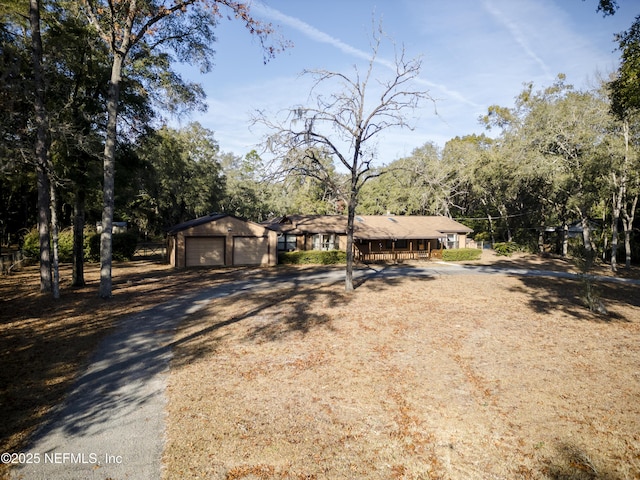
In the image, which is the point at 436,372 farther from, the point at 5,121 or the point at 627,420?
the point at 5,121

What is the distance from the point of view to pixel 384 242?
34594 mm

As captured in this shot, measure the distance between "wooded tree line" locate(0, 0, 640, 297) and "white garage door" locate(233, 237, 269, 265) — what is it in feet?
14.4

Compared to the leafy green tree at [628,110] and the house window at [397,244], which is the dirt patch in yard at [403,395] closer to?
the leafy green tree at [628,110]

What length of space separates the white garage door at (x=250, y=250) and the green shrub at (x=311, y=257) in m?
1.57

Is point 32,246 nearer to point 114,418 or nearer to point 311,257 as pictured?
point 311,257

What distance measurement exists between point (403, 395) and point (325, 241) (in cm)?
2576

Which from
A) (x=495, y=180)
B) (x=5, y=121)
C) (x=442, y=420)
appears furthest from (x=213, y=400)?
(x=495, y=180)

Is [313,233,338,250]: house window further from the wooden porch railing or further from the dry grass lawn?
the dry grass lawn

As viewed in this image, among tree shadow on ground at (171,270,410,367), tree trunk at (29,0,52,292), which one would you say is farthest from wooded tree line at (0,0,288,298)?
tree shadow on ground at (171,270,410,367)

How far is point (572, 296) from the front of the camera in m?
16.7

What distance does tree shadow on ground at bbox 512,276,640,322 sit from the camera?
13.4 metres

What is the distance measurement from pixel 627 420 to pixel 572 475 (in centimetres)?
240

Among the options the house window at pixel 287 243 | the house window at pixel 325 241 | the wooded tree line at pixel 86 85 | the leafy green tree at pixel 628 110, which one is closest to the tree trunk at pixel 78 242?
the wooded tree line at pixel 86 85

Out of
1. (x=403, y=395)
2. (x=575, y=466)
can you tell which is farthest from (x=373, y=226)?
(x=575, y=466)
